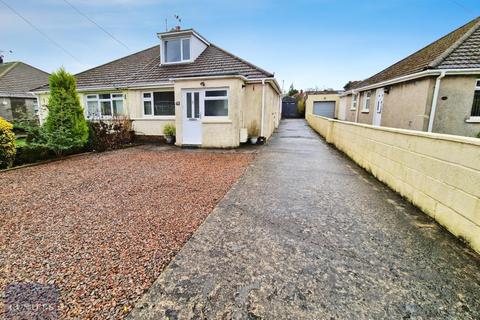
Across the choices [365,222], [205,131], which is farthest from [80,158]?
[365,222]

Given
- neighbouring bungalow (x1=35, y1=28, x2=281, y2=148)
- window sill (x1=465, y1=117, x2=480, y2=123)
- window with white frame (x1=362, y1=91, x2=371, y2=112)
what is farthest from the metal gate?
window sill (x1=465, y1=117, x2=480, y2=123)

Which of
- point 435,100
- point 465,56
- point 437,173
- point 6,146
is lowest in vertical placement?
point 6,146

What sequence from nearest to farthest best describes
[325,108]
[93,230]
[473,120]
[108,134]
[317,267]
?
[317,267]
[93,230]
[473,120]
[108,134]
[325,108]

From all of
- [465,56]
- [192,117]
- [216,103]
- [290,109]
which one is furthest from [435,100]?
[290,109]

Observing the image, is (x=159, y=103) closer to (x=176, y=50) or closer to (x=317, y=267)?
(x=176, y=50)

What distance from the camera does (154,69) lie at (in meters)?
13.1

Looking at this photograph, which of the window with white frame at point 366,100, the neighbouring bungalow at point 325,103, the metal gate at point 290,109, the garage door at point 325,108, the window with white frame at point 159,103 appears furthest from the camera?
the metal gate at point 290,109

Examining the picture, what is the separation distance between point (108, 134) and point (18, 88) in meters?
18.1

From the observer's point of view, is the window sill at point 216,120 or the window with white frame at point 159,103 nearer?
the window sill at point 216,120

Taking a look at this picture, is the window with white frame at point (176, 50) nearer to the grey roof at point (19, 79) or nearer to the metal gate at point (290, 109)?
the grey roof at point (19, 79)

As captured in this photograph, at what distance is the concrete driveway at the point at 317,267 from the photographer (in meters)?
1.76

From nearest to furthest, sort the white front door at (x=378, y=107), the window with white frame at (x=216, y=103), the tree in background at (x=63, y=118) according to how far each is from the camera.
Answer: the tree in background at (x=63, y=118)
the window with white frame at (x=216, y=103)
the white front door at (x=378, y=107)

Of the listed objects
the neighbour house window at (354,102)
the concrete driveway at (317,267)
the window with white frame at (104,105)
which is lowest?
the concrete driveway at (317,267)

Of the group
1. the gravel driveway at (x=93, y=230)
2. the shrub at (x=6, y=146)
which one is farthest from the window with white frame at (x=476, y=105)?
the shrub at (x=6, y=146)
